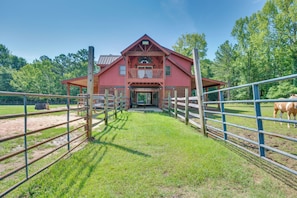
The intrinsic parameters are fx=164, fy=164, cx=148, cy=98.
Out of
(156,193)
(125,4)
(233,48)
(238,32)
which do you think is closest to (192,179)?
(156,193)

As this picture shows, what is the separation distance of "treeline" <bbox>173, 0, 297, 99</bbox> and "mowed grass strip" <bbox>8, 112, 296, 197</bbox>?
77.9 ft

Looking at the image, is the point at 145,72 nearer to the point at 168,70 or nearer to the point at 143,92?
the point at 168,70

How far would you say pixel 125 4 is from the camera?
12789mm

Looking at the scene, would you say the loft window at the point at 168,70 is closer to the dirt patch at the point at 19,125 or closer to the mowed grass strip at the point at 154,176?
the dirt patch at the point at 19,125

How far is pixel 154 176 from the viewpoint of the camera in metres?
2.46

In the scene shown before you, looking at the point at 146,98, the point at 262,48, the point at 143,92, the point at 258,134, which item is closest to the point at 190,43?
the point at 262,48

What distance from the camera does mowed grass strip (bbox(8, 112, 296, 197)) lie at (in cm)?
206

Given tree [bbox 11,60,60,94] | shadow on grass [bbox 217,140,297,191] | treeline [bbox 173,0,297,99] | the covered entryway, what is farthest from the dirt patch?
tree [bbox 11,60,60,94]

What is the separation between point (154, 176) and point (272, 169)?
1906 millimetres

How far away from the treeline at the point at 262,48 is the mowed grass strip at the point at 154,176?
2375 centimetres

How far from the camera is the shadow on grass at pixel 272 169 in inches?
89.5

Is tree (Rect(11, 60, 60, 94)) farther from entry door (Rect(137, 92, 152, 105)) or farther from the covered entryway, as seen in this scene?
the covered entryway

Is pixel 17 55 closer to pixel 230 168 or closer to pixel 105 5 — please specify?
pixel 105 5

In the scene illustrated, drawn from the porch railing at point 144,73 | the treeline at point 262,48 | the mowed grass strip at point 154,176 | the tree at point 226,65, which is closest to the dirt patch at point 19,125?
the mowed grass strip at point 154,176
